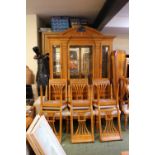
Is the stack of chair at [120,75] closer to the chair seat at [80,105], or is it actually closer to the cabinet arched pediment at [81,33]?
the cabinet arched pediment at [81,33]

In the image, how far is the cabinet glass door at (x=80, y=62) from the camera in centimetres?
463

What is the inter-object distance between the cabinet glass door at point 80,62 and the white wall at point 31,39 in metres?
0.95

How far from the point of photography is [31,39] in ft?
15.7

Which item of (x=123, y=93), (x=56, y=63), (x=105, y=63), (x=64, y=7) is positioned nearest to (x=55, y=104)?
(x=56, y=63)

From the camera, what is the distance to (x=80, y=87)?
4.30m

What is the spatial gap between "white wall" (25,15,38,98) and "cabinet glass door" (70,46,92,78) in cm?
95

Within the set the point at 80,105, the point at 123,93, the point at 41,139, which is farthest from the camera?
the point at 123,93

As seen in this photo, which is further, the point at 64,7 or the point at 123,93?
the point at 123,93

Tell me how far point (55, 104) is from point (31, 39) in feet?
6.39

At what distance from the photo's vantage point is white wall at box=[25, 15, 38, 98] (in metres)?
4.73

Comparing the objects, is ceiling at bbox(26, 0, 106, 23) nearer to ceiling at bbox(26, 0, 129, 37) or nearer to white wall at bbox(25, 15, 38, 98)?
ceiling at bbox(26, 0, 129, 37)

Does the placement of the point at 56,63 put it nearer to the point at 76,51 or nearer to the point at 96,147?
the point at 76,51

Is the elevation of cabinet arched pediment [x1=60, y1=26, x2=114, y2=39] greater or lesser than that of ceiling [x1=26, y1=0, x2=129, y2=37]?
lesser

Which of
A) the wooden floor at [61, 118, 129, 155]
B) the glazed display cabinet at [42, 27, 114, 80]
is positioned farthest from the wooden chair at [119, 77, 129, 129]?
the wooden floor at [61, 118, 129, 155]
